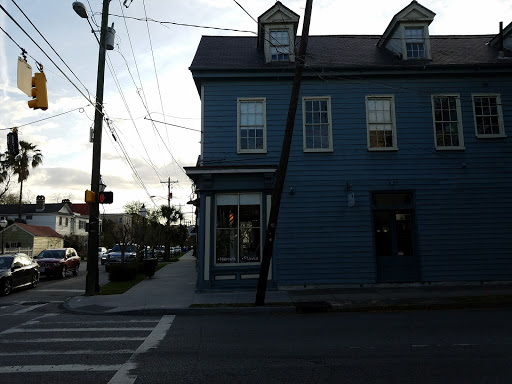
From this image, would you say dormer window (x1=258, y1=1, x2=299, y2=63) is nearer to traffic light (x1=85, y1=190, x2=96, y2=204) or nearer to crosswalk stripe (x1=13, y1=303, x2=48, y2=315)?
traffic light (x1=85, y1=190, x2=96, y2=204)

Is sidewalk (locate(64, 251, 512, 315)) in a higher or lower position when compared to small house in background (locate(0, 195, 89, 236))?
lower

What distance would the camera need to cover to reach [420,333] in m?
8.02

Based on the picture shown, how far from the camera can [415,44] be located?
15.9 meters

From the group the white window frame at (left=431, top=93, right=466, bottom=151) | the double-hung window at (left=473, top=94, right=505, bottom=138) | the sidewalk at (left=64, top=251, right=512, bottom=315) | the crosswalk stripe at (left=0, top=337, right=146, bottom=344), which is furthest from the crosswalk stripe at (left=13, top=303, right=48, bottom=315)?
the double-hung window at (left=473, top=94, right=505, bottom=138)

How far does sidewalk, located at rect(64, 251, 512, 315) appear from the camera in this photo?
10.9 metres

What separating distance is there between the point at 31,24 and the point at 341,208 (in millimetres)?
10729

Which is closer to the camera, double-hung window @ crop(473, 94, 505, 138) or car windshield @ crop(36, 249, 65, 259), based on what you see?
double-hung window @ crop(473, 94, 505, 138)

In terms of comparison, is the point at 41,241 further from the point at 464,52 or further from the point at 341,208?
the point at 464,52

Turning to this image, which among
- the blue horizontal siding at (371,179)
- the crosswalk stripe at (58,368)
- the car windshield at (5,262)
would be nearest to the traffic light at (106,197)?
the blue horizontal siding at (371,179)

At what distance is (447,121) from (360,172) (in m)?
3.89

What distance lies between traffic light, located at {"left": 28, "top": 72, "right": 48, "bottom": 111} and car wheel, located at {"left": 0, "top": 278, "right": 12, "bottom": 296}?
9232 millimetres

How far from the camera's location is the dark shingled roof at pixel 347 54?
583 inches

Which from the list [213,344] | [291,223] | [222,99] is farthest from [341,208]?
[213,344]

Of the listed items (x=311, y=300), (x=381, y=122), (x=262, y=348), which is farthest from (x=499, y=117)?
(x=262, y=348)
